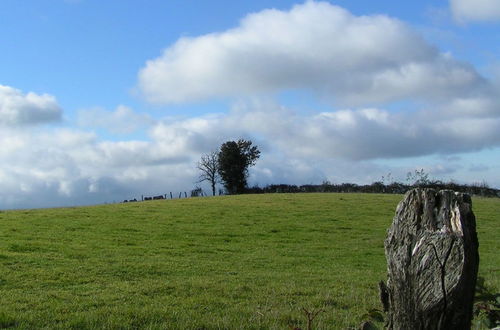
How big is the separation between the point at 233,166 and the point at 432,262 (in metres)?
104

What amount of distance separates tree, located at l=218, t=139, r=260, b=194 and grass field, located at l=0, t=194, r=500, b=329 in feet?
185

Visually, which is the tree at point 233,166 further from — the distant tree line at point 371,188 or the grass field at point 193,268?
the grass field at point 193,268

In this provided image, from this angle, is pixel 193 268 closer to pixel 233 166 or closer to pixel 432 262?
pixel 432 262

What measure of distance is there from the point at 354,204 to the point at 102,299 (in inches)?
1866

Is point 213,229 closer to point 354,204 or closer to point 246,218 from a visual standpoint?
point 246,218

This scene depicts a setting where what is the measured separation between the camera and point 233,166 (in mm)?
107188

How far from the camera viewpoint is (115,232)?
1356 inches

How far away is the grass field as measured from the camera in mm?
10812

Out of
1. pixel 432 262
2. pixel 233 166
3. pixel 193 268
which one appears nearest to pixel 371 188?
pixel 233 166

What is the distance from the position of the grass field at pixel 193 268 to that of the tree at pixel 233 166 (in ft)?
185

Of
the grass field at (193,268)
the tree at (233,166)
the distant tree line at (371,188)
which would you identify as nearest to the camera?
the grass field at (193,268)

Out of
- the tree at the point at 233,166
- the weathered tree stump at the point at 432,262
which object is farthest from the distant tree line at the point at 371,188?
the weathered tree stump at the point at 432,262

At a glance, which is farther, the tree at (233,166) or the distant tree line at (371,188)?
the tree at (233,166)

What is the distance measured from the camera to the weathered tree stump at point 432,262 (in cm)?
309
